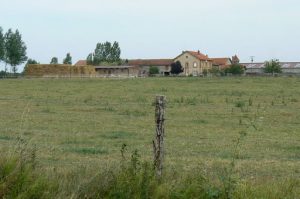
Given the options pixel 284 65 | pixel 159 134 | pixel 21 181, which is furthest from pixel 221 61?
pixel 21 181

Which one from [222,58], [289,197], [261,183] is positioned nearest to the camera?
[289,197]

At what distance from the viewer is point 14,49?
126 meters

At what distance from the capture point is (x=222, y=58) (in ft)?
613

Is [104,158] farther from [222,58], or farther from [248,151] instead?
[222,58]

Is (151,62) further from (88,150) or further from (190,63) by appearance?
(88,150)

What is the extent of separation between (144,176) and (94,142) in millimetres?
8288

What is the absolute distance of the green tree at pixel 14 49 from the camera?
416ft

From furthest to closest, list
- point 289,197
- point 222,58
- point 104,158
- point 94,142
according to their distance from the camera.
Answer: point 222,58, point 94,142, point 104,158, point 289,197

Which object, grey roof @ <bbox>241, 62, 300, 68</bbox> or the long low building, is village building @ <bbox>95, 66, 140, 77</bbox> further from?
grey roof @ <bbox>241, 62, 300, 68</bbox>

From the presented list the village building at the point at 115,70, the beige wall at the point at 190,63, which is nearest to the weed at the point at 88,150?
the village building at the point at 115,70

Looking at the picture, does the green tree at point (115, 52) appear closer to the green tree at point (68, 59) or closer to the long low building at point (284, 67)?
the green tree at point (68, 59)

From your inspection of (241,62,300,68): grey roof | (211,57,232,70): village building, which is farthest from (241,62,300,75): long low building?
(211,57,232,70): village building

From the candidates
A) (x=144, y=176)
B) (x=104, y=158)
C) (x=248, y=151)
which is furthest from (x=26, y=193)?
(x=248, y=151)

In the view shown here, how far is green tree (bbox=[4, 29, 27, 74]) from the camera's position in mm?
126875
